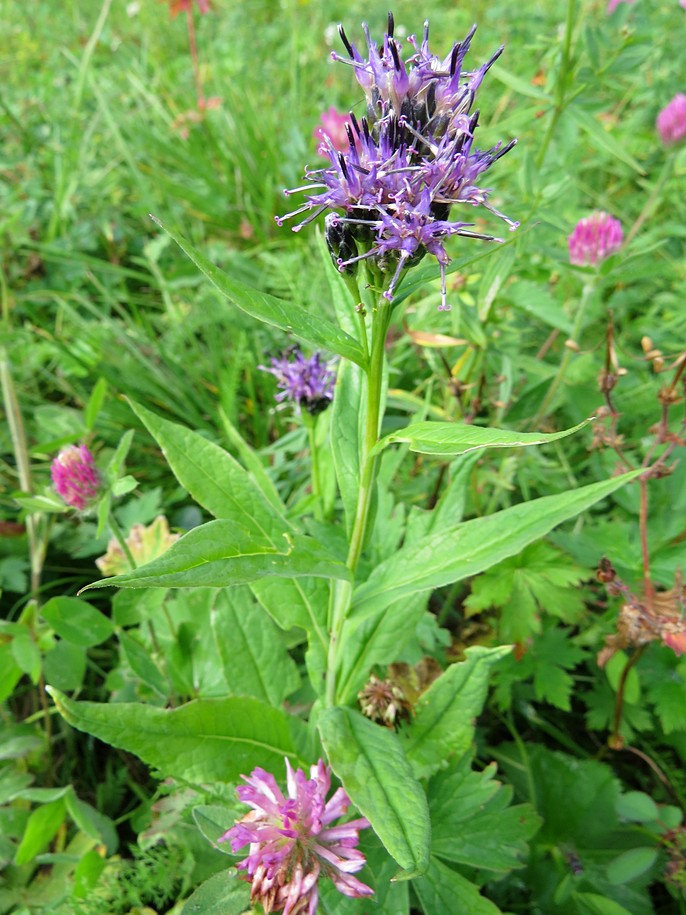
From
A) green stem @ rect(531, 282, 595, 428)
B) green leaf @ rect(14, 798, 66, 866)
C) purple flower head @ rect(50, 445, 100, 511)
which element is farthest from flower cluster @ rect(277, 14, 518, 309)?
green leaf @ rect(14, 798, 66, 866)

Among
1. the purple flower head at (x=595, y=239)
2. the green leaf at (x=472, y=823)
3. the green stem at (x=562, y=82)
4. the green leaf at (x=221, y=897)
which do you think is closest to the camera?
the green leaf at (x=221, y=897)

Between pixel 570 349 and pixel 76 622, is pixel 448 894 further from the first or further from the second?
Result: pixel 570 349

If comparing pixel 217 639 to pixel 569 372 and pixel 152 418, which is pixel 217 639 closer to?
pixel 152 418

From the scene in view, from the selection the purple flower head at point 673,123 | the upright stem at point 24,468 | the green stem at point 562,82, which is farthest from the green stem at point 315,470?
the purple flower head at point 673,123

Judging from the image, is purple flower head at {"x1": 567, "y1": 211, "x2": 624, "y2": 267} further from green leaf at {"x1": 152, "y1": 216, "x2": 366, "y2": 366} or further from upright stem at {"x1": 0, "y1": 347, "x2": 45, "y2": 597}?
upright stem at {"x1": 0, "y1": 347, "x2": 45, "y2": 597}

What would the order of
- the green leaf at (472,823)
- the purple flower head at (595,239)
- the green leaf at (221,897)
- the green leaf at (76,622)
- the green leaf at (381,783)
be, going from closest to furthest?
the green leaf at (381,783) → the green leaf at (221,897) → the green leaf at (472,823) → the green leaf at (76,622) → the purple flower head at (595,239)

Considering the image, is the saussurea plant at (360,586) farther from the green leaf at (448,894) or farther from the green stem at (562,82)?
the green stem at (562,82)
